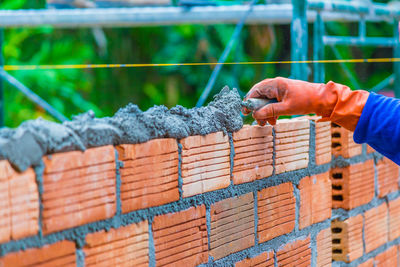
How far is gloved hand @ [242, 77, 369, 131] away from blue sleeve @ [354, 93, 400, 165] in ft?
0.08

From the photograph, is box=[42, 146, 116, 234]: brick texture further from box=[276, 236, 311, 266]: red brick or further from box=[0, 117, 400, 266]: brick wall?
box=[276, 236, 311, 266]: red brick

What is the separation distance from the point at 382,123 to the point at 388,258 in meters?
1.13

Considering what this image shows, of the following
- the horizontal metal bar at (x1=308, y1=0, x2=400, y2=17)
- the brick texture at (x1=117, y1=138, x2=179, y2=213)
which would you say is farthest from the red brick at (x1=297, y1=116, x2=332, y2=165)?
the horizontal metal bar at (x1=308, y1=0, x2=400, y2=17)

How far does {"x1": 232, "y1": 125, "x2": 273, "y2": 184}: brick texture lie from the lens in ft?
5.80

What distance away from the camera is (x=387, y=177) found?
8.58ft

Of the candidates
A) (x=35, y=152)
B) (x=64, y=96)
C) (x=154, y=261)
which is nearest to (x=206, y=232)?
(x=154, y=261)

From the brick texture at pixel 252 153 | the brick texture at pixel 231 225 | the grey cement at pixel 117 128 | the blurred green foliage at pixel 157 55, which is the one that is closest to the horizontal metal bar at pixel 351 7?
the brick texture at pixel 252 153

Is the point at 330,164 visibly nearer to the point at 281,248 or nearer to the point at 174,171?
the point at 281,248

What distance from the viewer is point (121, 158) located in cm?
138

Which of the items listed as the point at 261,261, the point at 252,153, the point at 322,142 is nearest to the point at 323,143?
the point at 322,142

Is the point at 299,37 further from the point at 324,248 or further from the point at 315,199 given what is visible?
the point at 324,248

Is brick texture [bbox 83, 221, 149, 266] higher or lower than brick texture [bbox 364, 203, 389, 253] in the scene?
higher

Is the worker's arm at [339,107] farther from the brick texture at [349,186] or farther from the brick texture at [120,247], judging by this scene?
the brick texture at [120,247]

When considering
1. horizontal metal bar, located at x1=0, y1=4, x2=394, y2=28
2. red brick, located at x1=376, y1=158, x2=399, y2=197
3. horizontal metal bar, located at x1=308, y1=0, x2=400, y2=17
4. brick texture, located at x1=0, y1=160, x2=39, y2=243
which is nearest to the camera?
brick texture, located at x1=0, y1=160, x2=39, y2=243
